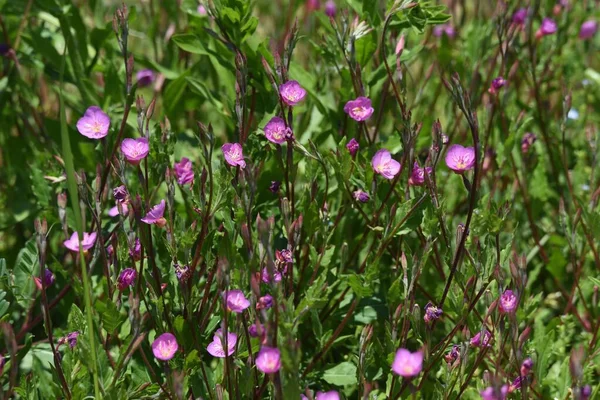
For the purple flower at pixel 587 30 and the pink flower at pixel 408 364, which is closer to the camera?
the pink flower at pixel 408 364

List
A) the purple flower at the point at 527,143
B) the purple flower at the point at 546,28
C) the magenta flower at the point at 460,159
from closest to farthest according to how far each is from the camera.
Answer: the magenta flower at the point at 460,159 < the purple flower at the point at 527,143 < the purple flower at the point at 546,28

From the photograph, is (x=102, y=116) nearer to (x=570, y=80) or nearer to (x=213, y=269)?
(x=213, y=269)

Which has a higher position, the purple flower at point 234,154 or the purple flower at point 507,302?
the purple flower at point 234,154

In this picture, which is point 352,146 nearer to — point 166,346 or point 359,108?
point 359,108

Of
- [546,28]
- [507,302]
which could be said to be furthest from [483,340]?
[546,28]

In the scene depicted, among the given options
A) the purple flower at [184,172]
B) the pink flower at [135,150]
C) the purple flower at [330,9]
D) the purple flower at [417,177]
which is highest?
the pink flower at [135,150]

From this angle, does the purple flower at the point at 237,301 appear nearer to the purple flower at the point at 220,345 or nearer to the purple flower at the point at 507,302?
the purple flower at the point at 220,345

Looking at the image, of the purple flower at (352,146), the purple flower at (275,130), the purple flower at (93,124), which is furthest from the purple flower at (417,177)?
the purple flower at (93,124)

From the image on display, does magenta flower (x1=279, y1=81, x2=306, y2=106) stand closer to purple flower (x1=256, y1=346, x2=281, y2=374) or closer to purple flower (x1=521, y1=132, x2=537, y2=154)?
purple flower (x1=256, y1=346, x2=281, y2=374)
